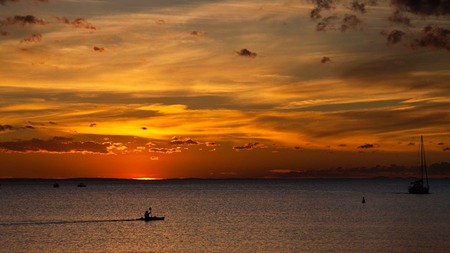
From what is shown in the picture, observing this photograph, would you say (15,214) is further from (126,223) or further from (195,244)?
(195,244)

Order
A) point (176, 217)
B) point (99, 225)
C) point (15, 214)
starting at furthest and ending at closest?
point (15, 214)
point (176, 217)
point (99, 225)

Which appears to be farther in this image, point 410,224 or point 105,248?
point 410,224

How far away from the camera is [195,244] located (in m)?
101

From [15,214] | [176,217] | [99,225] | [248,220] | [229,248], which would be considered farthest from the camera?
[15,214]

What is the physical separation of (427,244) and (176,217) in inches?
2801

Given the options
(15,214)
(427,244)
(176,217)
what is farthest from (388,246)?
(15,214)

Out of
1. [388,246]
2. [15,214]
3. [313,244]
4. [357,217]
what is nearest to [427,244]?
[388,246]

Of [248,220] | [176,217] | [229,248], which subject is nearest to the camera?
[229,248]

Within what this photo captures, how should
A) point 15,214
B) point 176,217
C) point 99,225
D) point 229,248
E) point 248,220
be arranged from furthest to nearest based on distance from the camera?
point 15,214 < point 176,217 < point 248,220 < point 99,225 < point 229,248

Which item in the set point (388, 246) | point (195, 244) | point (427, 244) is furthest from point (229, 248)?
point (427, 244)

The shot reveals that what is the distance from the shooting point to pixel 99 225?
13450 cm

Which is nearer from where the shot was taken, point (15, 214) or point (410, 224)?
point (410, 224)

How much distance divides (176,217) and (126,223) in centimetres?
2082

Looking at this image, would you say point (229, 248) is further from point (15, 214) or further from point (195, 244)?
point (15, 214)
